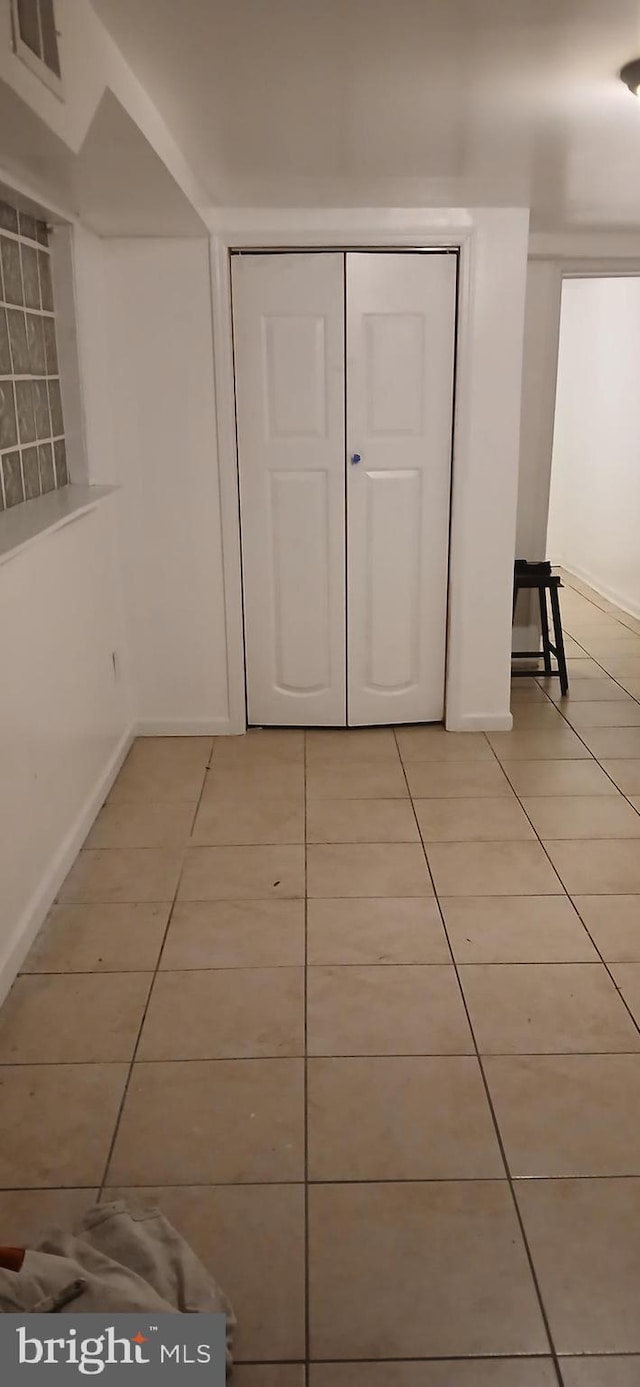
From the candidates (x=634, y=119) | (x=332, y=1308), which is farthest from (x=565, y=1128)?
(x=634, y=119)

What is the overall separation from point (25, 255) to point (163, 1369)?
2.91 m

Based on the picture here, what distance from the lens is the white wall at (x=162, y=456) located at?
376cm

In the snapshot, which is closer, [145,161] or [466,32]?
[466,32]

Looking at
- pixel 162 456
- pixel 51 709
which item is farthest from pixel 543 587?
pixel 51 709

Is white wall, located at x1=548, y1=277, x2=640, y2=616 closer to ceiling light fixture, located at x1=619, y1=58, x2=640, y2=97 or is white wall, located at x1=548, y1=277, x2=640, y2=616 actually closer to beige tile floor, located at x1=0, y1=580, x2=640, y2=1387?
beige tile floor, located at x1=0, y1=580, x2=640, y2=1387

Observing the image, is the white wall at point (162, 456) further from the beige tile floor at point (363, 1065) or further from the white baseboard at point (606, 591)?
the white baseboard at point (606, 591)

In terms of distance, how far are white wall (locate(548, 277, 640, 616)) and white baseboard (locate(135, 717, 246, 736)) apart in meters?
2.96

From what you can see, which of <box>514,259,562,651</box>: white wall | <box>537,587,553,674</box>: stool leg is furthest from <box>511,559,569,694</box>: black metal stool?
<box>514,259,562,651</box>: white wall

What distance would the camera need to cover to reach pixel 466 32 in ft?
6.57

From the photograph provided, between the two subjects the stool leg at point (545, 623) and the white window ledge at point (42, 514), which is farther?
the stool leg at point (545, 623)

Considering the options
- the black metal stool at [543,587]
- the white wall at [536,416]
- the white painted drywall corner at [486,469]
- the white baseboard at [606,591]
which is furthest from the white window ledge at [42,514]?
the white baseboard at [606,591]

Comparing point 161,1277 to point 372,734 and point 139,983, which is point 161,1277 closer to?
point 139,983

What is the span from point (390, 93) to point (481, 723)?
96.8 inches

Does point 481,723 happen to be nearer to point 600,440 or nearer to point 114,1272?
point 114,1272
